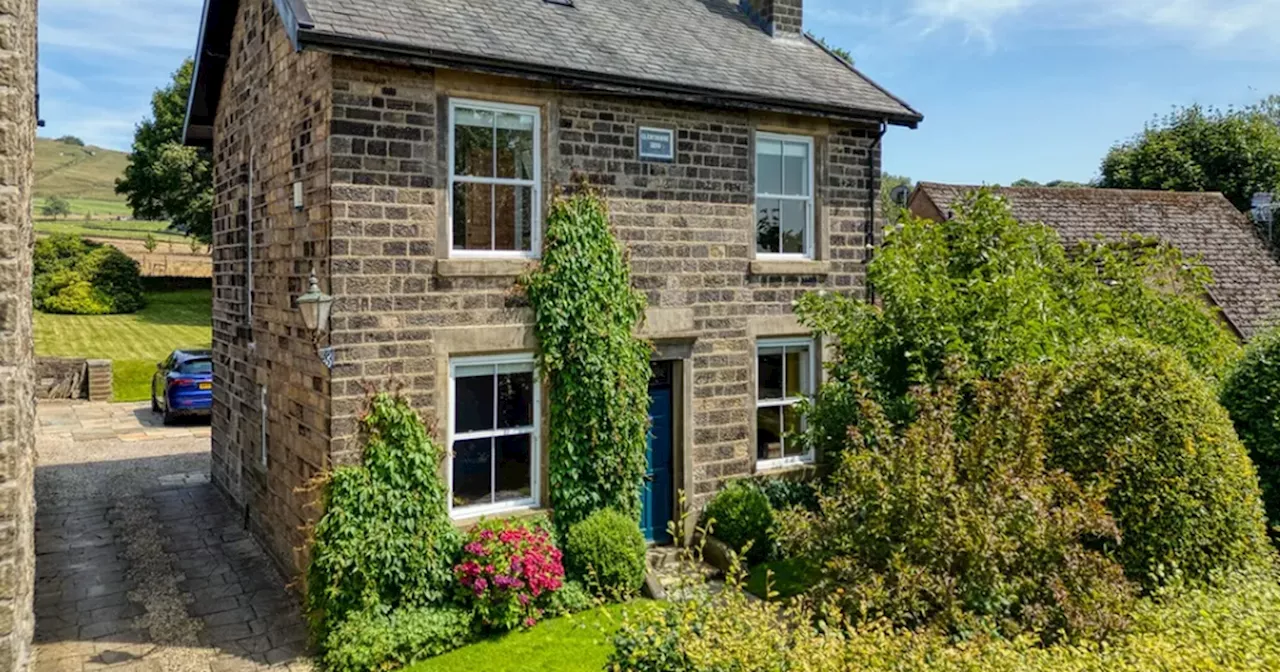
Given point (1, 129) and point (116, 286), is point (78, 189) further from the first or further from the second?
point (1, 129)

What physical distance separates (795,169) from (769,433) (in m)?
3.83

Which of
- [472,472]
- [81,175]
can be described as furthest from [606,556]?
[81,175]

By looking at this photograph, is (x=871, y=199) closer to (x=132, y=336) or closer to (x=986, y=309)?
(x=986, y=309)

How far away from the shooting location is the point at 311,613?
27.3 feet

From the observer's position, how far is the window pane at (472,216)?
9.38m

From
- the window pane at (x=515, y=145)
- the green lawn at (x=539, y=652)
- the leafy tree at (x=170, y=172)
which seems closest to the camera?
the green lawn at (x=539, y=652)

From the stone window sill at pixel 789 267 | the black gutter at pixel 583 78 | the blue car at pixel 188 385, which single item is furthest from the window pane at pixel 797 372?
the blue car at pixel 188 385

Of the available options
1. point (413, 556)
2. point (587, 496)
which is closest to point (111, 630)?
point (413, 556)

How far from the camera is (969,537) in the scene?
6477 millimetres

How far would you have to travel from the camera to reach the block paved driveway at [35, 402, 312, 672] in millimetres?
8141

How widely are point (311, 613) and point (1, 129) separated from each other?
5527 millimetres

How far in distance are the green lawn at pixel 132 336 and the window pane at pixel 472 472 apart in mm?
20385

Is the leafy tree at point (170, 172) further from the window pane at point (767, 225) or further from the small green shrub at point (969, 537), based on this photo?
the small green shrub at point (969, 537)

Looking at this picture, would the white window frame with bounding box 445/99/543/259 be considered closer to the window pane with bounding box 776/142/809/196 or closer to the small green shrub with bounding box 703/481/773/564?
the window pane with bounding box 776/142/809/196
